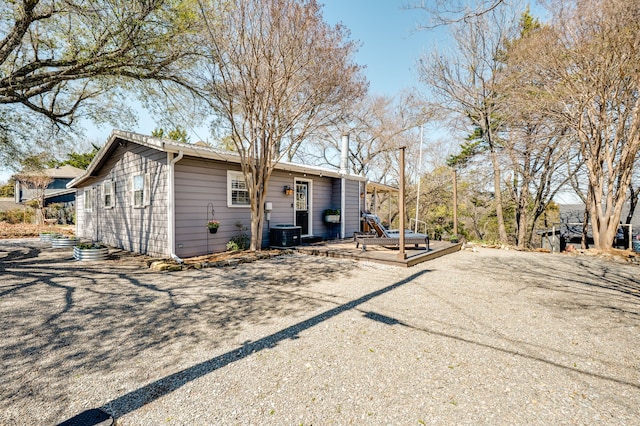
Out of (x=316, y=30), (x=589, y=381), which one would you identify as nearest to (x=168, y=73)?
(x=316, y=30)

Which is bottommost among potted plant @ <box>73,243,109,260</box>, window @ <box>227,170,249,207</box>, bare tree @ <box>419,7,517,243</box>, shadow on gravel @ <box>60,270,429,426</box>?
shadow on gravel @ <box>60,270,429,426</box>

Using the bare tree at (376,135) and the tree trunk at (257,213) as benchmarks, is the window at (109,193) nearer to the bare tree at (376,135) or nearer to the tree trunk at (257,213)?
the tree trunk at (257,213)

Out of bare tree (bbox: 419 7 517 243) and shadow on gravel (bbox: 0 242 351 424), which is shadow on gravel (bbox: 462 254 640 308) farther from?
bare tree (bbox: 419 7 517 243)

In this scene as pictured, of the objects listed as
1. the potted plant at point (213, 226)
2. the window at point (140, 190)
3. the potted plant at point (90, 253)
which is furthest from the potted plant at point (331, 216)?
the potted plant at point (90, 253)

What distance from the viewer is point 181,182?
6.69 metres

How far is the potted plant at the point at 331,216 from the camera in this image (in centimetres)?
1016

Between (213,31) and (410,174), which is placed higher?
(213,31)

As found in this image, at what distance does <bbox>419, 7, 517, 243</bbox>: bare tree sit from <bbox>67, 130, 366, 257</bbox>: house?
7174mm

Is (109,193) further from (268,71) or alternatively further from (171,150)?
(268,71)

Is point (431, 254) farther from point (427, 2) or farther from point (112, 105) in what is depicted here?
point (112, 105)

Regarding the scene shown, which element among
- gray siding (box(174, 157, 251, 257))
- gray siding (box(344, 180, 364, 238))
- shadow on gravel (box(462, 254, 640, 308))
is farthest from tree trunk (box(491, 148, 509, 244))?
gray siding (box(174, 157, 251, 257))

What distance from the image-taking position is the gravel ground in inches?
71.2

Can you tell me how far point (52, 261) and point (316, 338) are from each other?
730 cm

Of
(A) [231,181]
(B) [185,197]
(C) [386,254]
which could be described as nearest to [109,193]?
(B) [185,197]
